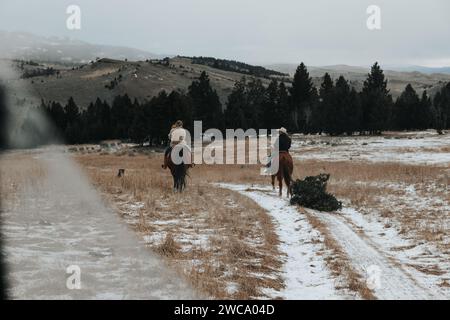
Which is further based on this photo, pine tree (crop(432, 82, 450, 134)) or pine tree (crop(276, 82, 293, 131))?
pine tree (crop(432, 82, 450, 134))

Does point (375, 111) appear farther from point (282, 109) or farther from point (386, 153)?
point (386, 153)

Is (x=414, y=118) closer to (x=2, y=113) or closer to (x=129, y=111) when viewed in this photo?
(x=129, y=111)

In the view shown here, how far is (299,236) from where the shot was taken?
1114 centimetres

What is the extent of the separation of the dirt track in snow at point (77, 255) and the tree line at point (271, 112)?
6173cm

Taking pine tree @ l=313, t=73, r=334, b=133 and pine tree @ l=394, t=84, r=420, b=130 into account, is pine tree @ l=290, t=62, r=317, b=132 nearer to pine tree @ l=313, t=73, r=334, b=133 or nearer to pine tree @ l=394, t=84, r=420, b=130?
pine tree @ l=313, t=73, r=334, b=133

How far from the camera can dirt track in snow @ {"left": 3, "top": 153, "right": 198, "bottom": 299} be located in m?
5.87

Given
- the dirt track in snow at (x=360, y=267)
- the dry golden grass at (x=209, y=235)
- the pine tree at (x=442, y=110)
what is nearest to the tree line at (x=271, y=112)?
the pine tree at (x=442, y=110)

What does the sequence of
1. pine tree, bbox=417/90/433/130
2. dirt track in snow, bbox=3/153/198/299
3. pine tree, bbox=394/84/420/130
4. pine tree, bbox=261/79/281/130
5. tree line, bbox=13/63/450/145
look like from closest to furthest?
1. dirt track in snow, bbox=3/153/198/299
2. tree line, bbox=13/63/450/145
3. pine tree, bbox=261/79/281/130
4. pine tree, bbox=394/84/420/130
5. pine tree, bbox=417/90/433/130

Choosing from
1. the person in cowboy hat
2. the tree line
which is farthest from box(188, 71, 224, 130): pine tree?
the person in cowboy hat

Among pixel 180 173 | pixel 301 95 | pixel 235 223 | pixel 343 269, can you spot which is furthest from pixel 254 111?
pixel 343 269

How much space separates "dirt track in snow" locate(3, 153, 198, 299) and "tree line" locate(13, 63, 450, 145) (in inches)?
2430

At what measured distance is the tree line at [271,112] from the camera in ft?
247
